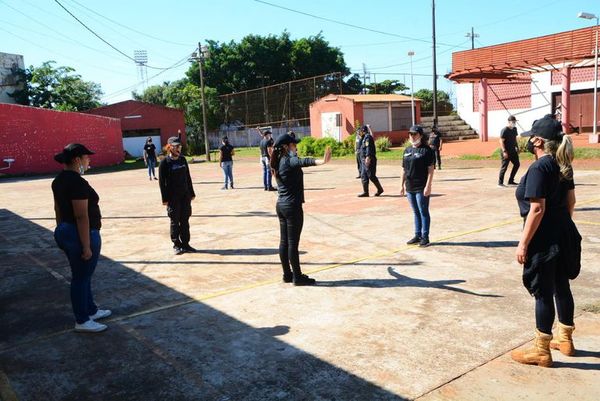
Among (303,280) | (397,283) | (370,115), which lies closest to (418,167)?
(397,283)

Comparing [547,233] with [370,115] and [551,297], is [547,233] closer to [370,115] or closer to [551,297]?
[551,297]

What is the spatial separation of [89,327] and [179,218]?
10.5 feet

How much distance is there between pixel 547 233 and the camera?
3688 millimetres

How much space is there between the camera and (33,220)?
12.1 m

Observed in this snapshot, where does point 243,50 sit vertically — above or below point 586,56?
above

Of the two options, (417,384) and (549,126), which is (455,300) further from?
(549,126)

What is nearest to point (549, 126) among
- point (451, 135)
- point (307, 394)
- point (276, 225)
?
point (307, 394)

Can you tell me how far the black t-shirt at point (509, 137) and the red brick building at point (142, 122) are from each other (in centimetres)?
3691

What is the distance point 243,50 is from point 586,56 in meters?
40.3

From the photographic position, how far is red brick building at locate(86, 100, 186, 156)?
45.1 m

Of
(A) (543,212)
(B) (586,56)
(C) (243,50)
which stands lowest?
(A) (543,212)

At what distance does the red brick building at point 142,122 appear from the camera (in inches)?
1774

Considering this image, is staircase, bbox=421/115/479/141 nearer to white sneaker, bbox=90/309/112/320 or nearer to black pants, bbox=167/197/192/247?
black pants, bbox=167/197/192/247

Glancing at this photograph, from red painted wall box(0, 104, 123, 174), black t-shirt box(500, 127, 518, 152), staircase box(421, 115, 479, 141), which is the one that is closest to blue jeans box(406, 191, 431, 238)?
black t-shirt box(500, 127, 518, 152)
